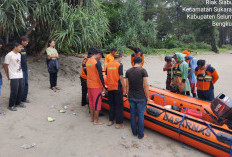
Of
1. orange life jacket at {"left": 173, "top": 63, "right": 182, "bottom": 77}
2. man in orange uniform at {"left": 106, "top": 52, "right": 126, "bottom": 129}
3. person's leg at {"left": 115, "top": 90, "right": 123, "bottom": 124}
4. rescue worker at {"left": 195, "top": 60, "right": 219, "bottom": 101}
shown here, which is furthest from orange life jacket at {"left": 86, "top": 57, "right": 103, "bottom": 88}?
rescue worker at {"left": 195, "top": 60, "right": 219, "bottom": 101}

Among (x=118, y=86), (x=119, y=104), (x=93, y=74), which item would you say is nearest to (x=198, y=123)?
(x=119, y=104)

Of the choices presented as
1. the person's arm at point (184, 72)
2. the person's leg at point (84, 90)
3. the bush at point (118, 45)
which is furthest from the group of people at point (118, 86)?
the bush at point (118, 45)

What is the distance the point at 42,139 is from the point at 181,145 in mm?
2525

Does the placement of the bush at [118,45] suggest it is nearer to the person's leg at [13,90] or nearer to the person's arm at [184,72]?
the person's arm at [184,72]

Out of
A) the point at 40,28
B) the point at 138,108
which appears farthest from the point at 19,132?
the point at 40,28

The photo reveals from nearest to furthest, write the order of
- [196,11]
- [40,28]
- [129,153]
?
[129,153] < [40,28] < [196,11]

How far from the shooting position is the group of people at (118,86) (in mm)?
3537

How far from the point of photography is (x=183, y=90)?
486cm

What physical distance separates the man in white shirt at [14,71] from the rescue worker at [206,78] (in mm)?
3966

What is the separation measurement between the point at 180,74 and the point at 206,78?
57cm

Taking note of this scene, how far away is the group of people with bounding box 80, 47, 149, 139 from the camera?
139 inches

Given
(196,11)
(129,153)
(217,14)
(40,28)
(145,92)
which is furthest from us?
(196,11)

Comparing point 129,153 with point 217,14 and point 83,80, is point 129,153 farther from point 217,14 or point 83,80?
point 217,14

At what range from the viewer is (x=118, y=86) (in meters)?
3.98
